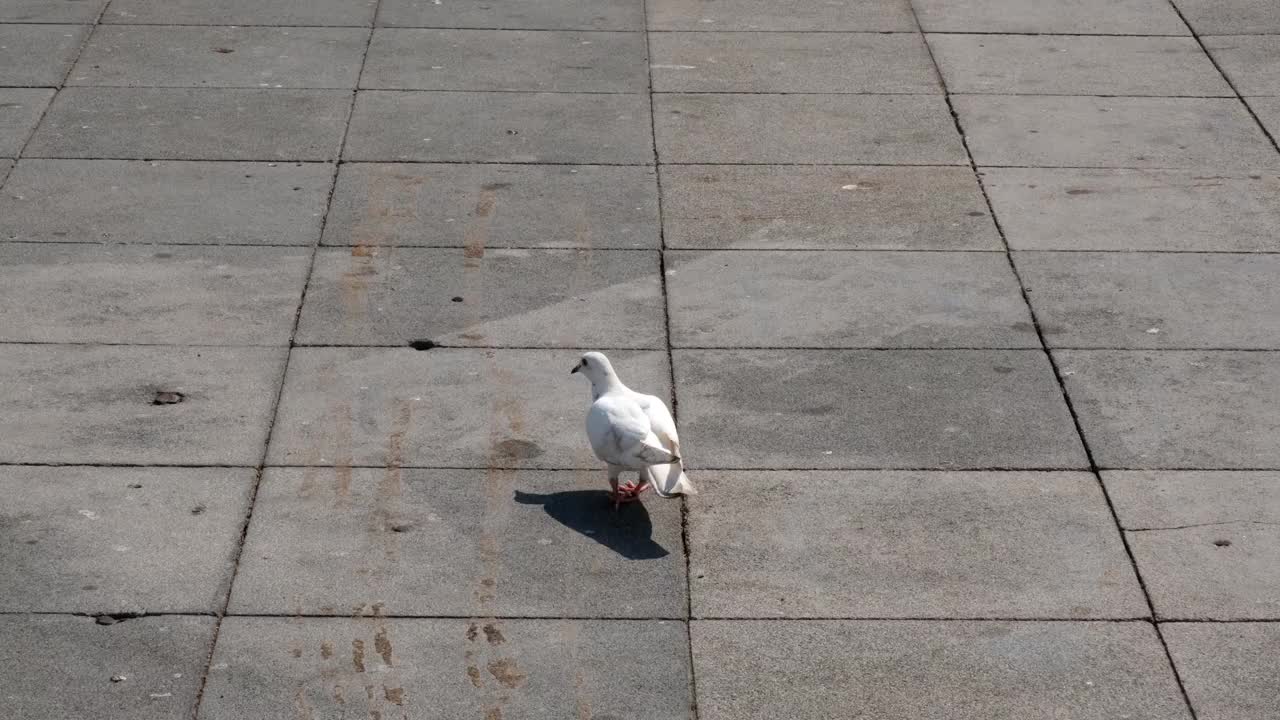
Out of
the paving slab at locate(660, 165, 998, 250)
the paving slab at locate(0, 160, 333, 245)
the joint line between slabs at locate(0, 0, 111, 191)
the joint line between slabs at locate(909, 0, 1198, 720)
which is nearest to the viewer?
the joint line between slabs at locate(909, 0, 1198, 720)

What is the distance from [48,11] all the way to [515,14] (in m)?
3.37

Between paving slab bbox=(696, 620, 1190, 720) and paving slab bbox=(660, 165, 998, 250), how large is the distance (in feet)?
11.3

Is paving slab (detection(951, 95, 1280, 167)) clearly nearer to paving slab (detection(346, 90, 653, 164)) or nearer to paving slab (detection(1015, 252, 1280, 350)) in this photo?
paving slab (detection(1015, 252, 1280, 350))

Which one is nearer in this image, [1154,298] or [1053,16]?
[1154,298]

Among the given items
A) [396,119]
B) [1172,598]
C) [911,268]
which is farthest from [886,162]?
[1172,598]

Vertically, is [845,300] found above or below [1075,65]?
above

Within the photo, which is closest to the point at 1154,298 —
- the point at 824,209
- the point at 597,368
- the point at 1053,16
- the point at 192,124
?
the point at 824,209

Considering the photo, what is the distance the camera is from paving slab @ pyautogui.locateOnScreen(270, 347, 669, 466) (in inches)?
296

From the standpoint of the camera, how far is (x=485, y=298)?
349 inches

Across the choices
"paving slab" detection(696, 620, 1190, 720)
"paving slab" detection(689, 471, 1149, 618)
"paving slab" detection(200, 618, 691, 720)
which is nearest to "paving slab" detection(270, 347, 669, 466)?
"paving slab" detection(689, 471, 1149, 618)

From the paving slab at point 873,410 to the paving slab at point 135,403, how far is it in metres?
1.94

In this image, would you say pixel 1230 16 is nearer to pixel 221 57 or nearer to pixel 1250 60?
pixel 1250 60

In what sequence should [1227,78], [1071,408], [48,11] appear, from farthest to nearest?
[48,11] < [1227,78] < [1071,408]

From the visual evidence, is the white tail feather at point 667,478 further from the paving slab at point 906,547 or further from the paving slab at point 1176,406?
the paving slab at point 1176,406
